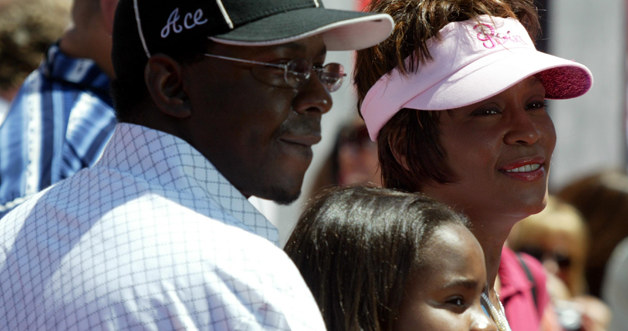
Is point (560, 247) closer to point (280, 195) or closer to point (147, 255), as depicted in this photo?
point (280, 195)

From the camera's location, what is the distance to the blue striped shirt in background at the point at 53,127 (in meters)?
3.12

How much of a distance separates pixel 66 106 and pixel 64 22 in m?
0.88

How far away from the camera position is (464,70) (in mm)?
2447

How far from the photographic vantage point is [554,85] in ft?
8.83

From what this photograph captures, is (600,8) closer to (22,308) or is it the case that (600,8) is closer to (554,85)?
(554,85)

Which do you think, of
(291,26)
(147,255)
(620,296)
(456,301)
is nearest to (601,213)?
(620,296)

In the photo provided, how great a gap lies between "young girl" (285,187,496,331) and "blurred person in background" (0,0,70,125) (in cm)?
213

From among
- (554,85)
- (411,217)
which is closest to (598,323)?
(554,85)

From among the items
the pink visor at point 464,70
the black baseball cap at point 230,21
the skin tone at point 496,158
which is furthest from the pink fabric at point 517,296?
the black baseball cap at point 230,21

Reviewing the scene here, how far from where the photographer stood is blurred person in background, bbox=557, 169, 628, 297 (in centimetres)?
630

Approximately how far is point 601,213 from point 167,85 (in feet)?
16.8

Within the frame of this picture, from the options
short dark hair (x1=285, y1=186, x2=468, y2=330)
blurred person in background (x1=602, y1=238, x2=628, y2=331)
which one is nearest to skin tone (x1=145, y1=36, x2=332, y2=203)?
short dark hair (x1=285, y1=186, x2=468, y2=330)

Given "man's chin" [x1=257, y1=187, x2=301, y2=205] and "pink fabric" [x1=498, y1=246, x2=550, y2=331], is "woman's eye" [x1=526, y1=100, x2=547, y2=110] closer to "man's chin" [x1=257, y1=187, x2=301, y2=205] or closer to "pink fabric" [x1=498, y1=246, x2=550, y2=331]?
"pink fabric" [x1=498, y1=246, x2=550, y2=331]

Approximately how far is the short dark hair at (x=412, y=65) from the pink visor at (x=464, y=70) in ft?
0.08
